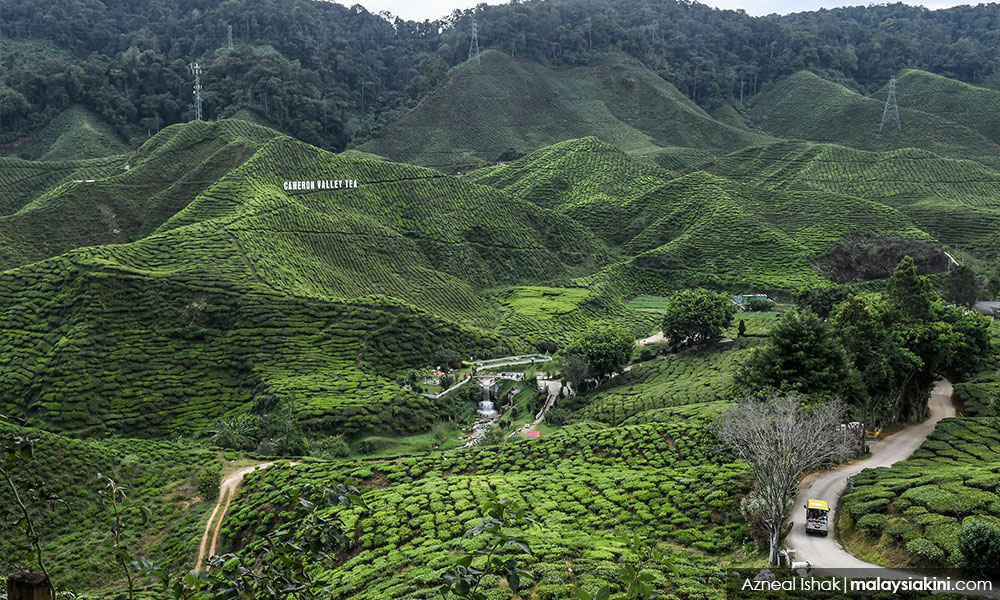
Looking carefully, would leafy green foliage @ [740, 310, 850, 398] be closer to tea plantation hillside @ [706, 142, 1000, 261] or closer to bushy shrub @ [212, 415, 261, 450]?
bushy shrub @ [212, 415, 261, 450]

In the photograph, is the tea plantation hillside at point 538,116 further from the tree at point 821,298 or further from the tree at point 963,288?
the tree at point 963,288

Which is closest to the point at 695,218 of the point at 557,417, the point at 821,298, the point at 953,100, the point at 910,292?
the point at 821,298

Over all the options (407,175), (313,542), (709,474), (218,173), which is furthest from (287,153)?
(313,542)

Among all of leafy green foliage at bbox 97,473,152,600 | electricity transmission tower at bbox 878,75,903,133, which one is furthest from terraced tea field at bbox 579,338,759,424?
electricity transmission tower at bbox 878,75,903,133

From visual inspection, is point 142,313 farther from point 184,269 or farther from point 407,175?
point 407,175

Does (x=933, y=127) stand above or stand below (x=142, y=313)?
above

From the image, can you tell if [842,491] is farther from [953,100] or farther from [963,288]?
[953,100]

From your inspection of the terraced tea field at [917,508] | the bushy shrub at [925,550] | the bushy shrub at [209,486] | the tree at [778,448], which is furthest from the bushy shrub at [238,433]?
the bushy shrub at [925,550]
